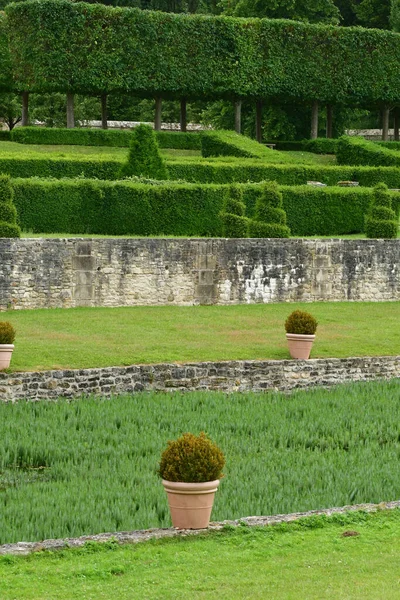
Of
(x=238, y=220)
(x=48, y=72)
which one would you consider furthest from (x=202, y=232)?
(x=48, y=72)

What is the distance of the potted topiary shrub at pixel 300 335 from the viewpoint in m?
23.0

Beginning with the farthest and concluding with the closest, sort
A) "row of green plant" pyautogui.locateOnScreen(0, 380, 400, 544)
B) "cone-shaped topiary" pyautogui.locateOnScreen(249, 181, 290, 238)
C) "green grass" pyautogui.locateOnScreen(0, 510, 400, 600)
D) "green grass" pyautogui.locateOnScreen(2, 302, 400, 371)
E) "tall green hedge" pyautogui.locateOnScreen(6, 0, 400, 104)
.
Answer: "tall green hedge" pyautogui.locateOnScreen(6, 0, 400, 104) → "cone-shaped topiary" pyautogui.locateOnScreen(249, 181, 290, 238) → "green grass" pyautogui.locateOnScreen(2, 302, 400, 371) → "row of green plant" pyautogui.locateOnScreen(0, 380, 400, 544) → "green grass" pyautogui.locateOnScreen(0, 510, 400, 600)

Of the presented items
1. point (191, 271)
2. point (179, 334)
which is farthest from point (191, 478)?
point (191, 271)

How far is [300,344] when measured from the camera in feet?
75.6

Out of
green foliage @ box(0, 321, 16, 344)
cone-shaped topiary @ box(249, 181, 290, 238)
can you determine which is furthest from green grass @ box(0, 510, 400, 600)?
cone-shaped topiary @ box(249, 181, 290, 238)

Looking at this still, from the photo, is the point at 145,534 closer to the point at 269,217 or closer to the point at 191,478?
the point at 191,478

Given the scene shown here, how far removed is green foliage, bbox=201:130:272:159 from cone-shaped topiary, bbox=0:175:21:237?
21058 millimetres

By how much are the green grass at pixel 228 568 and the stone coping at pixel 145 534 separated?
10cm

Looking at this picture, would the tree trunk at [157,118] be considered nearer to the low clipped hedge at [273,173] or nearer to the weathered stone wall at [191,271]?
the low clipped hedge at [273,173]

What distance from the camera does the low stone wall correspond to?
1970cm

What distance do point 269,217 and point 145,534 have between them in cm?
2130

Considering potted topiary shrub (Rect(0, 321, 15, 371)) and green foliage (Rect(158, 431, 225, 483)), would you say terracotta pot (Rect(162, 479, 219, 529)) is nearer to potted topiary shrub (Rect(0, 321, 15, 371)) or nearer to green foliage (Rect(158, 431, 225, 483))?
green foliage (Rect(158, 431, 225, 483))

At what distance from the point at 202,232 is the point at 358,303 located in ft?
18.2

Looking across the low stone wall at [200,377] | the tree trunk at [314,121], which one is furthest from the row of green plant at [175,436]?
the tree trunk at [314,121]
